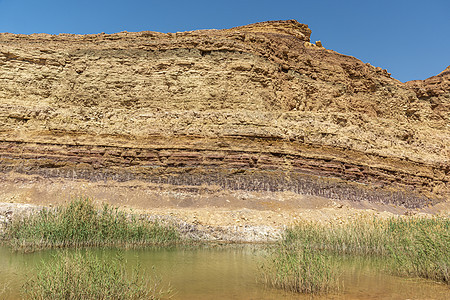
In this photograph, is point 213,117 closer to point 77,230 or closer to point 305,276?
point 77,230

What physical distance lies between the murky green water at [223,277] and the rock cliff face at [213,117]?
9.68 m

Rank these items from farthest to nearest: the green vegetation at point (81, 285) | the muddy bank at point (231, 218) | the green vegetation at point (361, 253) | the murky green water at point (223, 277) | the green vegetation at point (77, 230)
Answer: the muddy bank at point (231, 218) → the green vegetation at point (77, 230) → the green vegetation at point (361, 253) → the murky green water at point (223, 277) → the green vegetation at point (81, 285)

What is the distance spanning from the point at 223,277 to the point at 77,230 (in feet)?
18.9

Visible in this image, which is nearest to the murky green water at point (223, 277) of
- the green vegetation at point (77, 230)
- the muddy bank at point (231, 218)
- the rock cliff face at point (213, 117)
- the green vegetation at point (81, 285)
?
the green vegetation at point (77, 230)

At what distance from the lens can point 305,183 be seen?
70.8 feet

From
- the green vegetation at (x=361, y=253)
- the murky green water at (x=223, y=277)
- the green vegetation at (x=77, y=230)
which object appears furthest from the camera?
the green vegetation at (x=77, y=230)

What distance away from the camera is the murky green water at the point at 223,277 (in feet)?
23.9

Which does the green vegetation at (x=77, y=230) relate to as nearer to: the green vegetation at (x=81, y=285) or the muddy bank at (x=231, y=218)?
the muddy bank at (x=231, y=218)

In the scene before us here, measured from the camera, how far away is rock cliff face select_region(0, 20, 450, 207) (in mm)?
21562

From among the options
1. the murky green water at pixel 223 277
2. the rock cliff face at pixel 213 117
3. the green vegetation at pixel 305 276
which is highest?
the rock cliff face at pixel 213 117

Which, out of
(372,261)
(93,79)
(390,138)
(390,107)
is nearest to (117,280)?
(372,261)

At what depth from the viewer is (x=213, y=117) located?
76.6 feet

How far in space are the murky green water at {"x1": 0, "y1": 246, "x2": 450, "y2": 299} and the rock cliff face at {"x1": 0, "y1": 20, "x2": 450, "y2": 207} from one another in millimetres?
9685

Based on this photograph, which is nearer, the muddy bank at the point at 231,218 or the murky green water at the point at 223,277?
the murky green water at the point at 223,277
